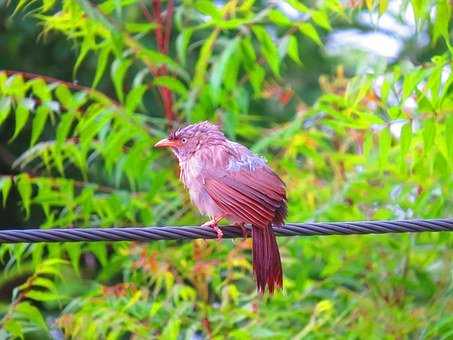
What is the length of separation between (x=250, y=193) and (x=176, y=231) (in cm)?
81

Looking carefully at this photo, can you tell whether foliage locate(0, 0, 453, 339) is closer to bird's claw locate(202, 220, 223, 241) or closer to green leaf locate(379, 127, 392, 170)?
green leaf locate(379, 127, 392, 170)

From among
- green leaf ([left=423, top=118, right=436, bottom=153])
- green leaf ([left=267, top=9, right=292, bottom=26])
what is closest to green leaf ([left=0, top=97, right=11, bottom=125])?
green leaf ([left=267, top=9, right=292, bottom=26])

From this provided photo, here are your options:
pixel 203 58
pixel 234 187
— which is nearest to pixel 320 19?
pixel 203 58

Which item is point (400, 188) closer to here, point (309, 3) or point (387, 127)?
point (387, 127)

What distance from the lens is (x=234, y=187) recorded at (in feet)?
16.6

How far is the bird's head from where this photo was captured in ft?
18.5

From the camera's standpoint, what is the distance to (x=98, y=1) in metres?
7.96

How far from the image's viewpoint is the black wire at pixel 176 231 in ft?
13.6

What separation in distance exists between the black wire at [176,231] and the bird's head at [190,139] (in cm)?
123

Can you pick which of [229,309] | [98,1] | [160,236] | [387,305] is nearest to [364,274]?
[387,305]

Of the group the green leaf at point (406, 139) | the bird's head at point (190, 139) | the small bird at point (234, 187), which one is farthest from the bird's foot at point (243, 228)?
the green leaf at point (406, 139)

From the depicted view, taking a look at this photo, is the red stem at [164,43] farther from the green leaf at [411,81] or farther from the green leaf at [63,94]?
the green leaf at [411,81]

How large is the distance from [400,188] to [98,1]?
3.23 meters

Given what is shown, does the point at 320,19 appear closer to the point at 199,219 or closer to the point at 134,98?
the point at 134,98
